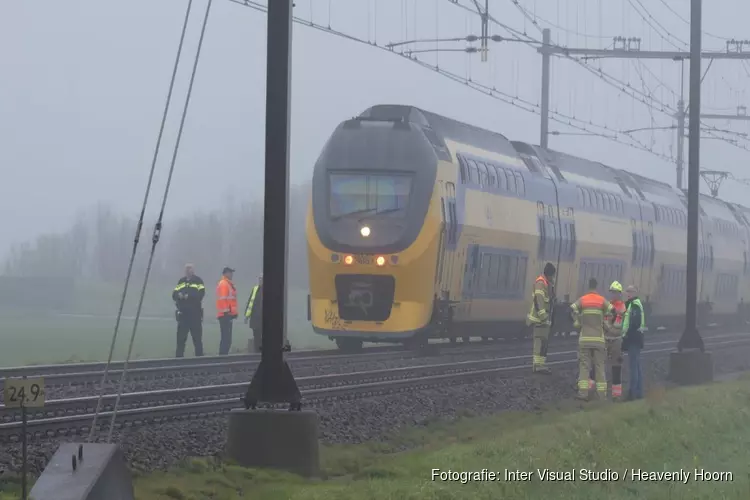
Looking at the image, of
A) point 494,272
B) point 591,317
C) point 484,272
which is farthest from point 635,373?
point 494,272

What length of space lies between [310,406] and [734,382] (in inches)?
357

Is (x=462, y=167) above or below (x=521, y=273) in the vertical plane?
above

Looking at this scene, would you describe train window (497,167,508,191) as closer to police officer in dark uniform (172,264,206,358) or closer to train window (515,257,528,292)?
train window (515,257,528,292)

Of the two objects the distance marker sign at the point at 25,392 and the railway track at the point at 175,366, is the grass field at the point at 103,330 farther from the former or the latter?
the distance marker sign at the point at 25,392

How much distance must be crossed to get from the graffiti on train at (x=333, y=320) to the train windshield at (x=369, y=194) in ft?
5.38

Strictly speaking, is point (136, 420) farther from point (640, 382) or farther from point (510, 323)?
point (510, 323)

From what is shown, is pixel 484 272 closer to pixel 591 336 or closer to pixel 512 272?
pixel 512 272

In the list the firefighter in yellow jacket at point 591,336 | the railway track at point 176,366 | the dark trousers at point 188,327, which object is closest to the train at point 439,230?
the railway track at point 176,366

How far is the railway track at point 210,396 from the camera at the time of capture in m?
11.5

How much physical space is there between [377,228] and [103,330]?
19.3m

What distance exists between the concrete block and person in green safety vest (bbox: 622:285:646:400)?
39.1 feet

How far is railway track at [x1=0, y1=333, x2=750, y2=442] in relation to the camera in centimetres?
1148

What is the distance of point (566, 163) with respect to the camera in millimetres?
32094

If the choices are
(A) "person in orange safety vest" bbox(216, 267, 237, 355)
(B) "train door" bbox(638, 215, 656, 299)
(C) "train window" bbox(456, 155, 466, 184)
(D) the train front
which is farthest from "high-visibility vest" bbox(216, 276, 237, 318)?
(B) "train door" bbox(638, 215, 656, 299)
